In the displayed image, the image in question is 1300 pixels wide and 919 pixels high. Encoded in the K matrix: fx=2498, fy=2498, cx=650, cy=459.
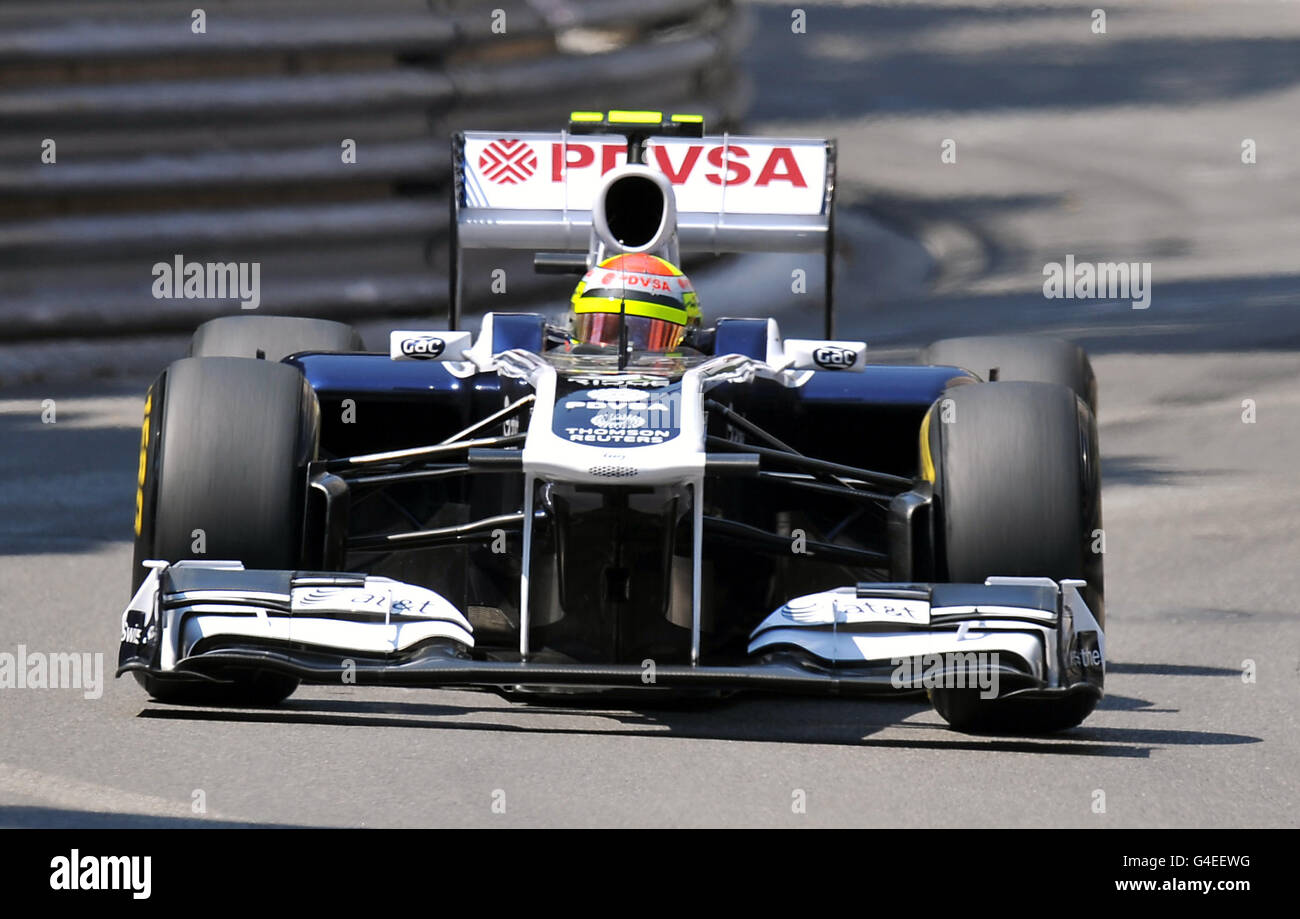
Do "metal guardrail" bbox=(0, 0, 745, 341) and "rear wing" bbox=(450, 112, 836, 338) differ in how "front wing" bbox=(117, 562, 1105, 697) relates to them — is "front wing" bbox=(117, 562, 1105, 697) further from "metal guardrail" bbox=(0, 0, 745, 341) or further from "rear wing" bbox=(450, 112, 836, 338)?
"metal guardrail" bbox=(0, 0, 745, 341)

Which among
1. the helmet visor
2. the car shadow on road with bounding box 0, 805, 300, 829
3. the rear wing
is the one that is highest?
the rear wing

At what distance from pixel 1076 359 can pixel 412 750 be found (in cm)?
312

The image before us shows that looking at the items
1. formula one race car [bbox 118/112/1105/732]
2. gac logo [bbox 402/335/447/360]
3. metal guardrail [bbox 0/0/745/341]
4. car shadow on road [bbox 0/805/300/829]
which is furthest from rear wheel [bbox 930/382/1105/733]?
metal guardrail [bbox 0/0/745/341]

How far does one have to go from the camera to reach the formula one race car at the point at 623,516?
6.20 metres

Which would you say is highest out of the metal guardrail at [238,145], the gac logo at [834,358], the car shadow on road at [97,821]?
the metal guardrail at [238,145]

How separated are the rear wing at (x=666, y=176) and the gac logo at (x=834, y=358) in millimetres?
1303

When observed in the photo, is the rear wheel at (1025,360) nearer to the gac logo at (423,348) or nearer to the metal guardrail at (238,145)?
the gac logo at (423,348)

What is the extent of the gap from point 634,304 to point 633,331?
0.08m

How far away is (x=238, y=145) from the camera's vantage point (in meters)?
13.3

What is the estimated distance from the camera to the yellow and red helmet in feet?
24.3

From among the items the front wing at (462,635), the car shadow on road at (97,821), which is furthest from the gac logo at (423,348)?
the car shadow on road at (97,821)

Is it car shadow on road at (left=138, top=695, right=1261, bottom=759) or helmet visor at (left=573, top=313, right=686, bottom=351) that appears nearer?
car shadow on road at (left=138, top=695, right=1261, bottom=759)

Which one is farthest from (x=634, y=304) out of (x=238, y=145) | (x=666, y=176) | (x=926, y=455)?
(x=238, y=145)

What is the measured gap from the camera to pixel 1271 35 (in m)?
28.6
